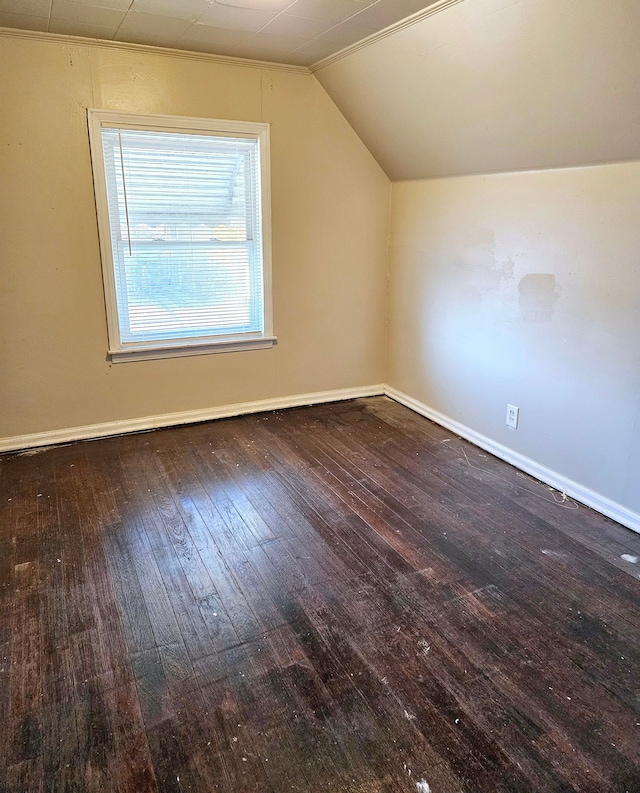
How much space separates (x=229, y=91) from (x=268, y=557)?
283 cm

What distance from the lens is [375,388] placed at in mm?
4449

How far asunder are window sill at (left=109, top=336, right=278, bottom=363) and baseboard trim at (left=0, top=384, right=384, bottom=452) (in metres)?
0.41

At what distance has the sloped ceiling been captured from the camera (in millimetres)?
2066

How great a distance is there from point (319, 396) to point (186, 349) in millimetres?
1107

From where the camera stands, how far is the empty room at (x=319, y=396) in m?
1.58

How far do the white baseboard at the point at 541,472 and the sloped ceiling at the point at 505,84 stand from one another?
157 cm

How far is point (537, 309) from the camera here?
293 centimetres

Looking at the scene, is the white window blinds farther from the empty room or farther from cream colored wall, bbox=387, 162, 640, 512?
cream colored wall, bbox=387, 162, 640, 512

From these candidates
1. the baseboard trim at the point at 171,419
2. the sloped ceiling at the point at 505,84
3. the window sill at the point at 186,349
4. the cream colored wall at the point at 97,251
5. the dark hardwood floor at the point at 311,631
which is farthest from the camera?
the window sill at the point at 186,349

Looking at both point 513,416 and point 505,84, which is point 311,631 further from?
point 505,84

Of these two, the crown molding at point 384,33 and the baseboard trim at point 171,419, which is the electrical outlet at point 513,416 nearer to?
the baseboard trim at point 171,419

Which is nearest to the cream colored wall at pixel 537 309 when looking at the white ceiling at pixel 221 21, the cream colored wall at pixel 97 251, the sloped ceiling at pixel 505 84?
the sloped ceiling at pixel 505 84

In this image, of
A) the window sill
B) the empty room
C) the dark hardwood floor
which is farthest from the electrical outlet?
the window sill

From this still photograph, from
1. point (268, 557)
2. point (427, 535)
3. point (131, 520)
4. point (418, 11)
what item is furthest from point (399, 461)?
point (418, 11)
